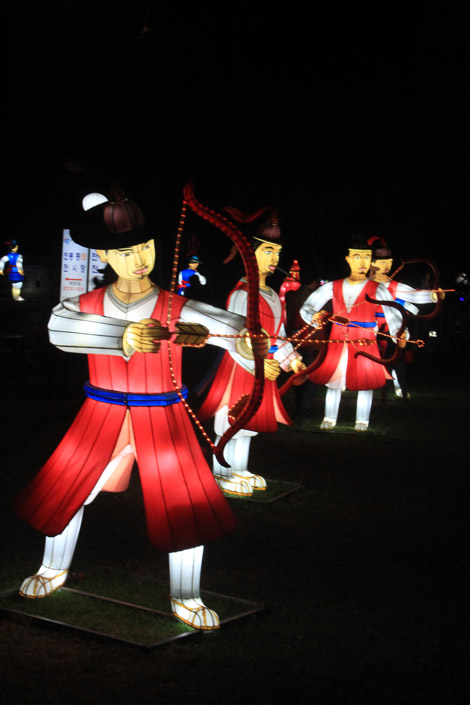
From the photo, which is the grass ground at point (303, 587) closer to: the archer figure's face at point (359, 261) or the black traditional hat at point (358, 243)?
the archer figure's face at point (359, 261)

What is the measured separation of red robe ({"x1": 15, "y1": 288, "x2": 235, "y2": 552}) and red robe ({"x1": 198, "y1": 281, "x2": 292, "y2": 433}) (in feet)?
6.27

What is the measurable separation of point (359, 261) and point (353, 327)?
609 millimetres

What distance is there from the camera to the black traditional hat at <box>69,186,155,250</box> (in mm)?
3412

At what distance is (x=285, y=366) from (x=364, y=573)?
1686 millimetres

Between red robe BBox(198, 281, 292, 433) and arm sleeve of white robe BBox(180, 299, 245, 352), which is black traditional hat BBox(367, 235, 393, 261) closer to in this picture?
red robe BBox(198, 281, 292, 433)

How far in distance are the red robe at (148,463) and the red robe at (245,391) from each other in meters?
1.91

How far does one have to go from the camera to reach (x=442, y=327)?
2167cm

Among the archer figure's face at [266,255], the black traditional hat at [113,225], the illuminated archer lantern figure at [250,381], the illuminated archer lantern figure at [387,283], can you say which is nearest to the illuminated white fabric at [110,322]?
the black traditional hat at [113,225]

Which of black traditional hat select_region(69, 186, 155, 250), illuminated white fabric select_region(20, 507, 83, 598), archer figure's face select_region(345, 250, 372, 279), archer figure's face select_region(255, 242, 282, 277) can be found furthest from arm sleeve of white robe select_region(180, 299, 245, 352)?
archer figure's face select_region(345, 250, 372, 279)

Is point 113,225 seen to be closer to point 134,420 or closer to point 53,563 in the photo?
point 134,420

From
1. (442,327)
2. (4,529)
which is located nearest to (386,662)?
(4,529)

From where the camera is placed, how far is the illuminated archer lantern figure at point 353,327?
743 centimetres

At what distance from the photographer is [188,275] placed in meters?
16.0

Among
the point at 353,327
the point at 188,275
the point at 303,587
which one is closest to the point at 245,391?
the point at 303,587
